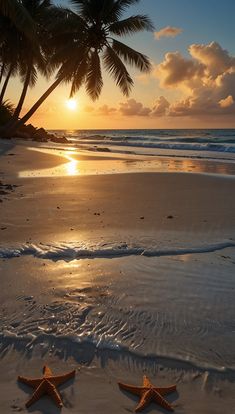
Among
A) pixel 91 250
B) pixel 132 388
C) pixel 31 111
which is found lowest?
pixel 91 250

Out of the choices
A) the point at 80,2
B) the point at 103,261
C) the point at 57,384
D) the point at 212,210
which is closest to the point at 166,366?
the point at 57,384

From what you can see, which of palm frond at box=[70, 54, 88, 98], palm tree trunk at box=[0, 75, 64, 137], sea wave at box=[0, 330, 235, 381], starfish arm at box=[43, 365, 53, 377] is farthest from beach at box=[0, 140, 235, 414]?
palm frond at box=[70, 54, 88, 98]

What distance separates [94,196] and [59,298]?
4600 millimetres

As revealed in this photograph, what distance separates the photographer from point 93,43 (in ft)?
74.1

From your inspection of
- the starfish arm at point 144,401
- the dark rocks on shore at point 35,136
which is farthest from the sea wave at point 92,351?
the dark rocks on shore at point 35,136

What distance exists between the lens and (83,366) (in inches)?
98.3

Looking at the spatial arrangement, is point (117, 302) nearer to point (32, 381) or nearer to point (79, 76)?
point (32, 381)

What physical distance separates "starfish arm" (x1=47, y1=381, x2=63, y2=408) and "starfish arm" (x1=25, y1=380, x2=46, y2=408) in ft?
0.09

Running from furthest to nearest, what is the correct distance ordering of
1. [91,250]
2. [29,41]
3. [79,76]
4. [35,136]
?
[35,136], [79,76], [29,41], [91,250]

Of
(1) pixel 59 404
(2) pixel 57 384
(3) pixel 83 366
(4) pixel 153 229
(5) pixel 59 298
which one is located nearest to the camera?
(1) pixel 59 404

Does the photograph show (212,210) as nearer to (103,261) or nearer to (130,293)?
(103,261)


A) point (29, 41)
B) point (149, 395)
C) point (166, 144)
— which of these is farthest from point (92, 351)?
point (166, 144)

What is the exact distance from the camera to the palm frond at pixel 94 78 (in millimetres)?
22984

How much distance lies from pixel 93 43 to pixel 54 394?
75.2 ft
